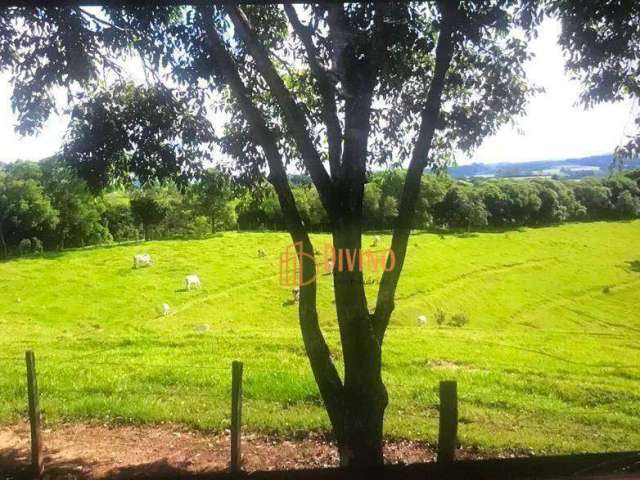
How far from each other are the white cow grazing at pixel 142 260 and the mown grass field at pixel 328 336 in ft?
1.19

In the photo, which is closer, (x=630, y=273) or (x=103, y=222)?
(x=103, y=222)

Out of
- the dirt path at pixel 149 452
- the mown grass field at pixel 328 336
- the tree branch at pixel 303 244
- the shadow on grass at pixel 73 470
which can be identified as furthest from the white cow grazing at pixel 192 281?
the tree branch at pixel 303 244

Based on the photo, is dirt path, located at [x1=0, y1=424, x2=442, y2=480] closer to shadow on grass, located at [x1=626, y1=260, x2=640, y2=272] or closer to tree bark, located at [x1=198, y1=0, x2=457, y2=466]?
tree bark, located at [x1=198, y1=0, x2=457, y2=466]

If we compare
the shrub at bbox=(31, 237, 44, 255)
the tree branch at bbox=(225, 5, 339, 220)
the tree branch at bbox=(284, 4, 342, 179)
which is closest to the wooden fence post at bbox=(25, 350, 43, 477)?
the tree branch at bbox=(225, 5, 339, 220)

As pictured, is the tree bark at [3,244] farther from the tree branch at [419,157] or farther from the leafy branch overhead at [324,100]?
the tree branch at [419,157]

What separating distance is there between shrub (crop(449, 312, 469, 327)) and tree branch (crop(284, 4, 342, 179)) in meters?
22.3

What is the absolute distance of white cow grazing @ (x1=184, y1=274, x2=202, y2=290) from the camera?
24953 millimetres

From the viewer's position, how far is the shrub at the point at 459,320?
2622 centimetres

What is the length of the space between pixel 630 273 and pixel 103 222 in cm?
2545

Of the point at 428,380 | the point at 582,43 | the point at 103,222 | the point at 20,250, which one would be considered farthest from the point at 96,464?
the point at 103,222

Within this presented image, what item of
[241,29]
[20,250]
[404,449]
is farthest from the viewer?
[20,250]

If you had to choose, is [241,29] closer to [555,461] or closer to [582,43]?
[582,43]

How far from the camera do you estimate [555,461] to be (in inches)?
99.2

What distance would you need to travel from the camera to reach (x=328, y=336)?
16.8 meters
